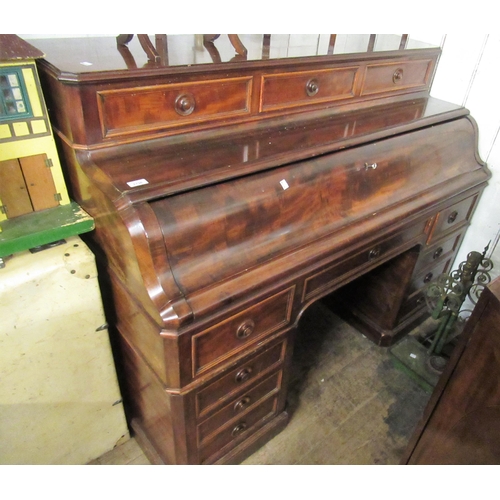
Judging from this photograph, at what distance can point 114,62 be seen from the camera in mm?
1149

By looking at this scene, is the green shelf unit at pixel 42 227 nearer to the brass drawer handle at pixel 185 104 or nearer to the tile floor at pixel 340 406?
the brass drawer handle at pixel 185 104

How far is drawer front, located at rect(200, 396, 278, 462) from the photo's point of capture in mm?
1476

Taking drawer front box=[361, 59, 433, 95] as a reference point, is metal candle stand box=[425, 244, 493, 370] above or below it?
below

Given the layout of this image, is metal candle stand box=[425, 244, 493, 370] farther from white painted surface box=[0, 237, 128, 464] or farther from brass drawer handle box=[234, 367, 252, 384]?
white painted surface box=[0, 237, 128, 464]

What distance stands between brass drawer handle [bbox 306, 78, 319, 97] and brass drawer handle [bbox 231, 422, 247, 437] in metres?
1.26

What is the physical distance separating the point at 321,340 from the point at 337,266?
3.27 feet

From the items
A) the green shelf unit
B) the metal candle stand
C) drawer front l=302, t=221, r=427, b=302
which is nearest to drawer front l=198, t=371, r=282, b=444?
drawer front l=302, t=221, r=427, b=302

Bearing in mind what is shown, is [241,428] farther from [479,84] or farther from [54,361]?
[479,84]

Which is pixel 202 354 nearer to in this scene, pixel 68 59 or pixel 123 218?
pixel 123 218

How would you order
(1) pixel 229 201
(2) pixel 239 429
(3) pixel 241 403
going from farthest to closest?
(2) pixel 239 429 < (3) pixel 241 403 < (1) pixel 229 201

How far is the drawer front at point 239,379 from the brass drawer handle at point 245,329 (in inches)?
5.3

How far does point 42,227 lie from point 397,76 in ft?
5.10

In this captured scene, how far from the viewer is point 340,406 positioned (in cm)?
196

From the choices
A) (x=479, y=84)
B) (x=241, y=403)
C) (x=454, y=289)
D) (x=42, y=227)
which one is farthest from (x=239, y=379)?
(x=479, y=84)
